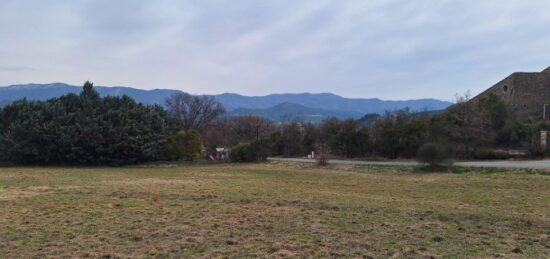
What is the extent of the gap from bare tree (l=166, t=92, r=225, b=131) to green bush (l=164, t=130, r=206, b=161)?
1090 inches

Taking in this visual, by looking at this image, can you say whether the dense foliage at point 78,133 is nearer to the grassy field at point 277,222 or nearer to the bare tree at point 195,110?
the grassy field at point 277,222

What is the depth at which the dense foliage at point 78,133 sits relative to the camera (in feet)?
115

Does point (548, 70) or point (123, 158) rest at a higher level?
point (548, 70)

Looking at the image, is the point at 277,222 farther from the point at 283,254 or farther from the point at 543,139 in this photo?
the point at 543,139

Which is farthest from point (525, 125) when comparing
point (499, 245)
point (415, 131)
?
point (499, 245)

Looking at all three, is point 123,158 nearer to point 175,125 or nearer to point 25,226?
point 175,125

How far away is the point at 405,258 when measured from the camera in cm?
603

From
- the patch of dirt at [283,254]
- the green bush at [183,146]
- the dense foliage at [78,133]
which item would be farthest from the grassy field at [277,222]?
the green bush at [183,146]

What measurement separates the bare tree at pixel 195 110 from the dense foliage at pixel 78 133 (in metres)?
27.5

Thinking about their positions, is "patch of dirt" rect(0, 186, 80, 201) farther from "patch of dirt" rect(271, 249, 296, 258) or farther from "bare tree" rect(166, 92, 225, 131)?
"bare tree" rect(166, 92, 225, 131)

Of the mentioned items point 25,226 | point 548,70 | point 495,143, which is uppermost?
point 548,70

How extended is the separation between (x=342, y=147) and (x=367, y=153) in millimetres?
2253

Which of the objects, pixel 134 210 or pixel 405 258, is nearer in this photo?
pixel 405 258

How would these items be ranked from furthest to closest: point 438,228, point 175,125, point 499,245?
point 175,125, point 438,228, point 499,245
